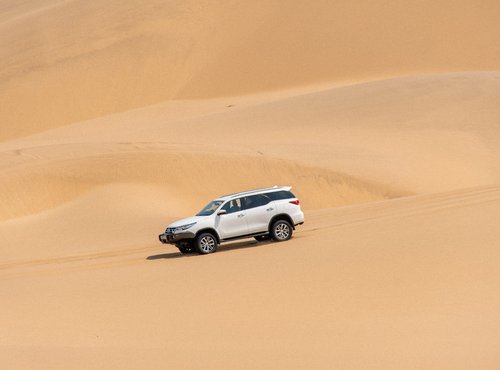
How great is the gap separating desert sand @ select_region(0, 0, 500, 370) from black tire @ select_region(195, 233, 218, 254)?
0.43 m

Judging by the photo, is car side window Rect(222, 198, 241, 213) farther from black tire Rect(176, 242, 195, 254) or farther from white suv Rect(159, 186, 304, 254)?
black tire Rect(176, 242, 195, 254)

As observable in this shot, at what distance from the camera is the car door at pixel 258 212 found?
58.4 ft

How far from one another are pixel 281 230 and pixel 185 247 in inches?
86.1

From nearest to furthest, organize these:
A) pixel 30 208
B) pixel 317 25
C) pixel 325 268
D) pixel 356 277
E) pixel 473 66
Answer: pixel 356 277 < pixel 325 268 < pixel 30 208 < pixel 473 66 < pixel 317 25

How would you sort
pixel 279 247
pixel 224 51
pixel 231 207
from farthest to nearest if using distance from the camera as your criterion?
pixel 224 51, pixel 231 207, pixel 279 247

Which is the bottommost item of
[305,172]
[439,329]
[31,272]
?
[439,329]

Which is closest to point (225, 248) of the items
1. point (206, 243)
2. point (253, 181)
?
point (206, 243)

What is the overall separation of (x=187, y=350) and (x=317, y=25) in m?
54.6

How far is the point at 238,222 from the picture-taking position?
58.1 feet

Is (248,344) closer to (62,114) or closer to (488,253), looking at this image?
(488,253)

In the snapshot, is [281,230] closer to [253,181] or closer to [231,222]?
[231,222]

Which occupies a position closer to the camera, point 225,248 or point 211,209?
point 211,209

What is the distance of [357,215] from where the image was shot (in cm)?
2069

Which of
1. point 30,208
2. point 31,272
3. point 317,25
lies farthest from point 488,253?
point 317,25
